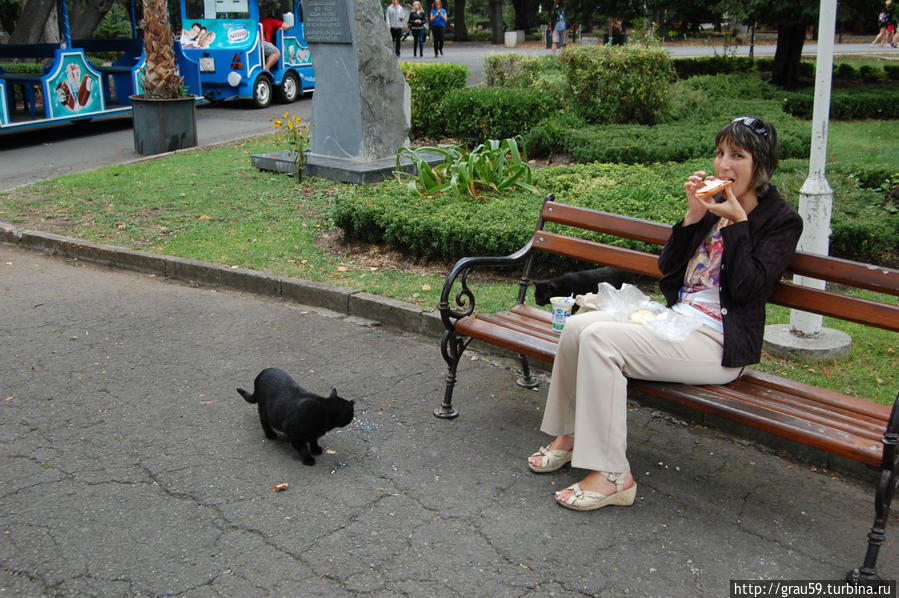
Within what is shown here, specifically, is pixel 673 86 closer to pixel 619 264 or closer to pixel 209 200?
pixel 209 200

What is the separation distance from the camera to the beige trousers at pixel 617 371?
3.40m

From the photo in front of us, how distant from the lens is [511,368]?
498 centimetres

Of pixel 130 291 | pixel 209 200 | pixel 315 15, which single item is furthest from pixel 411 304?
pixel 315 15

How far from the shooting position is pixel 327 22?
9922mm

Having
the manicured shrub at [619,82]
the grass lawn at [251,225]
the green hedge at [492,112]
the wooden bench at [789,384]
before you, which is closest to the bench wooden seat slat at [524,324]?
the wooden bench at [789,384]

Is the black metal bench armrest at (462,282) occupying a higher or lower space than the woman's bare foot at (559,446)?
higher

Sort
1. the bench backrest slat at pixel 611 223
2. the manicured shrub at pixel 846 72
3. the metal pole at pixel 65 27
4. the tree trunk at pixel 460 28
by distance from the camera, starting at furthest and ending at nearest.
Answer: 1. the tree trunk at pixel 460 28
2. the manicured shrub at pixel 846 72
3. the metal pole at pixel 65 27
4. the bench backrest slat at pixel 611 223

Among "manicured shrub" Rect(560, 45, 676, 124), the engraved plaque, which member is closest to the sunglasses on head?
the engraved plaque

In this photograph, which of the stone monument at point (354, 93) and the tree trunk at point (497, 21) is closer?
the stone monument at point (354, 93)

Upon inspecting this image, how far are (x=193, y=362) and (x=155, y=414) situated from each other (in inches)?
29.3

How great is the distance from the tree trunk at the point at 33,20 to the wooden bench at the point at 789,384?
17.2 meters

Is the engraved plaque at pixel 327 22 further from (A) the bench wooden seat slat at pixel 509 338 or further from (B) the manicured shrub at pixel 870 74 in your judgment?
(B) the manicured shrub at pixel 870 74

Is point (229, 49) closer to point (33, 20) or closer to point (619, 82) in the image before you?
point (33, 20)

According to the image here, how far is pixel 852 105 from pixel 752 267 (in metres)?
13.6
